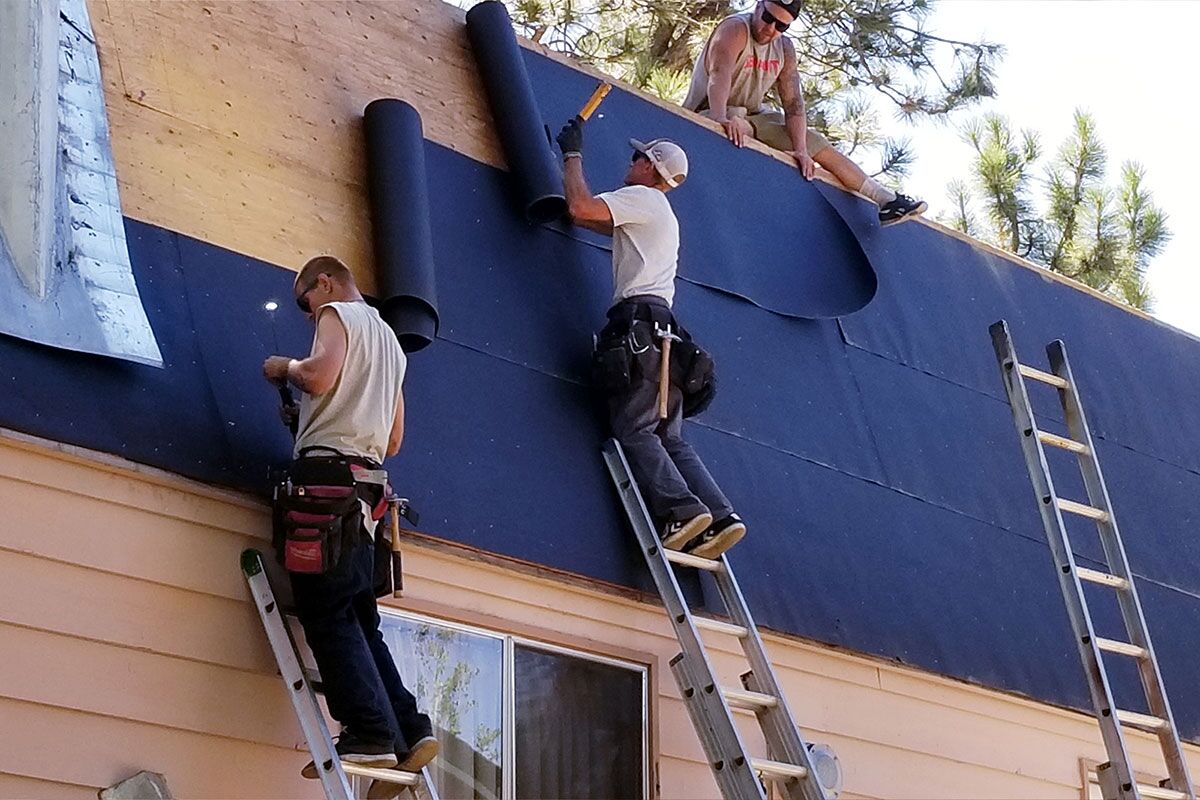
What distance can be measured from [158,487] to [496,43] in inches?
112

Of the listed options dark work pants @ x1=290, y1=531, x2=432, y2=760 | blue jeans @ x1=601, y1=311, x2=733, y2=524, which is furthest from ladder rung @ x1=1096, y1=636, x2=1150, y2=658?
dark work pants @ x1=290, y1=531, x2=432, y2=760

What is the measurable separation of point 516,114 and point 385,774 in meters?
3.02

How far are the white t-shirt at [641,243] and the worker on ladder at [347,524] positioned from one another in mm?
1515

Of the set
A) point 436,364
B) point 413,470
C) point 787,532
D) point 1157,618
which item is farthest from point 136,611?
point 1157,618

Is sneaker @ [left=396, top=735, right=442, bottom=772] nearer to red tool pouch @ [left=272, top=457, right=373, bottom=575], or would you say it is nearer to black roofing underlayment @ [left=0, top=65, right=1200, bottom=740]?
red tool pouch @ [left=272, top=457, right=373, bottom=575]

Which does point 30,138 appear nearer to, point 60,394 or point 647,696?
point 60,394

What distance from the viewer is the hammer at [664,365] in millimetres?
6688

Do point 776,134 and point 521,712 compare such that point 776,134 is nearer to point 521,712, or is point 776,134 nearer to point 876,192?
point 876,192

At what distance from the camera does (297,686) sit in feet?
17.0

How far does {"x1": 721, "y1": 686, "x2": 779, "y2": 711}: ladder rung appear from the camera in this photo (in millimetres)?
6121

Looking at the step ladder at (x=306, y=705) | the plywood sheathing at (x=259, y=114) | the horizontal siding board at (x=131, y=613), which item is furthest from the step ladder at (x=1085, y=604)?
the horizontal siding board at (x=131, y=613)

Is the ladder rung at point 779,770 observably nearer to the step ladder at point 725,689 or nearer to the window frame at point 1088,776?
the step ladder at point 725,689

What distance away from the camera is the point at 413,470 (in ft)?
19.8

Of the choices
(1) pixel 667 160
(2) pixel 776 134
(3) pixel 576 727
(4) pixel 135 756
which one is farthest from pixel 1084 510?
(4) pixel 135 756
